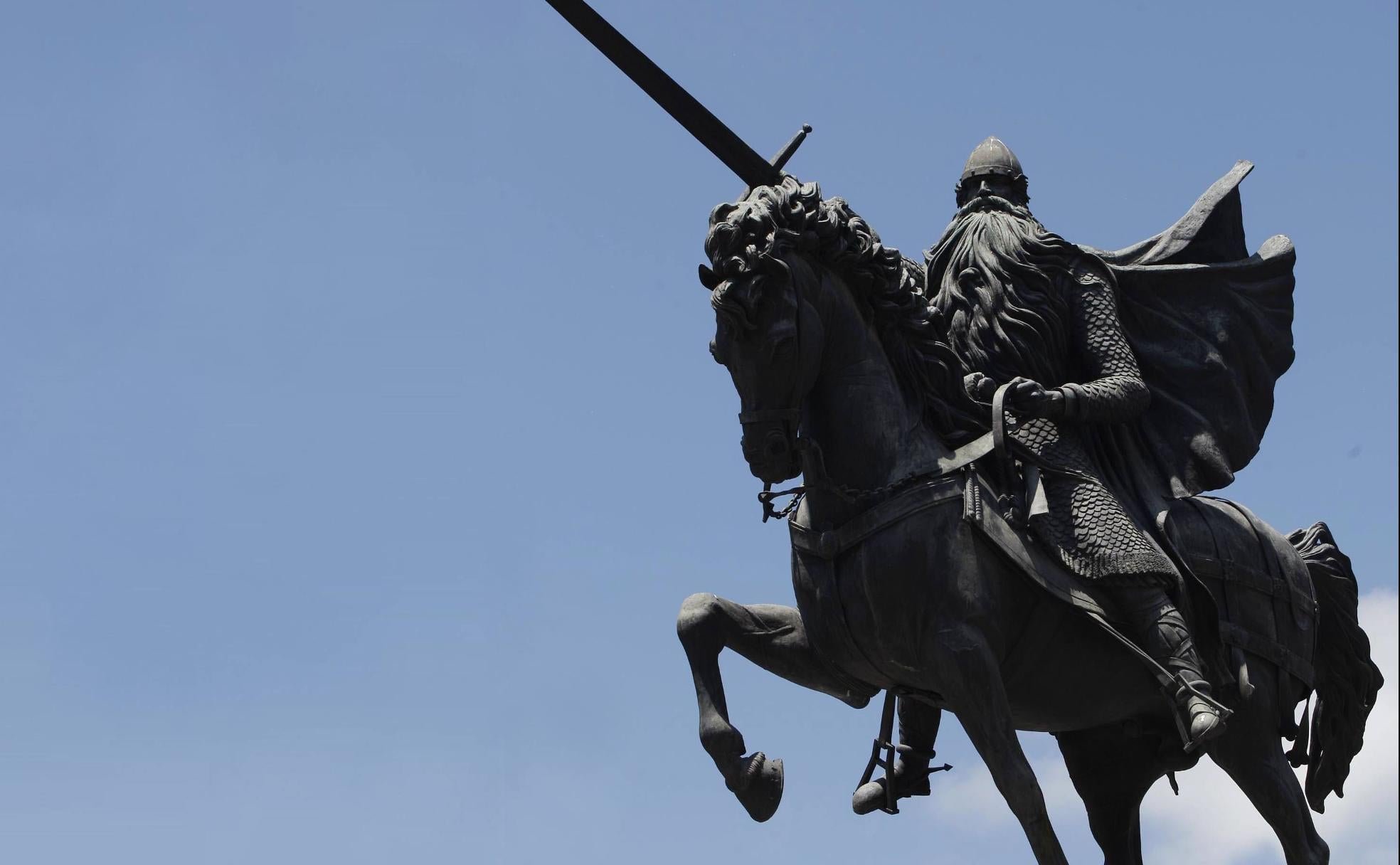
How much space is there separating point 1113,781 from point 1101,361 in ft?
7.07

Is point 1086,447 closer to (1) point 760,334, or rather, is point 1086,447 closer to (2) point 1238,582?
(2) point 1238,582

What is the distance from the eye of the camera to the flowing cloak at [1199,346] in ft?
40.3

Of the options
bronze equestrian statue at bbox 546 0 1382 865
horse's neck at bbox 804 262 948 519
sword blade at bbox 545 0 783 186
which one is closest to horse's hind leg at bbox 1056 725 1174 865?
bronze equestrian statue at bbox 546 0 1382 865

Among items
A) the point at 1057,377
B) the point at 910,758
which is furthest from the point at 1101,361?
the point at 910,758

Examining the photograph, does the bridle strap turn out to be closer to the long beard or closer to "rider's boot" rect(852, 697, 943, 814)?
the long beard

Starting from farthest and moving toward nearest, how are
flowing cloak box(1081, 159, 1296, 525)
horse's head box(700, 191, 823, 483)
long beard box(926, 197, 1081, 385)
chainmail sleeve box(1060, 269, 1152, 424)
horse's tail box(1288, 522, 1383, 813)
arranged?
horse's tail box(1288, 522, 1383, 813), flowing cloak box(1081, 159, 1296, 525), long beard box(926, 197, 1081, 385), chainmail sleeve box(1060, 269, 1152, 424), horse's head box(700, 191, 823, 483)

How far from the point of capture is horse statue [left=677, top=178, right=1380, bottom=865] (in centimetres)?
1099

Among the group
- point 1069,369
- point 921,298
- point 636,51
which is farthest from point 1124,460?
point 636,51

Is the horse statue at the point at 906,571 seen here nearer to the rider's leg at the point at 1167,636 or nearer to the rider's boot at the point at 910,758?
the rider's leg at the point at 1167,636

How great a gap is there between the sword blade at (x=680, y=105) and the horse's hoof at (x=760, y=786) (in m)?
2.61

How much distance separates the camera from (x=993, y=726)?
431 inches

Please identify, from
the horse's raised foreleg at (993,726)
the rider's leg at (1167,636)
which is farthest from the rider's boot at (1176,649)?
the horse's raised foreleg at (993,726)

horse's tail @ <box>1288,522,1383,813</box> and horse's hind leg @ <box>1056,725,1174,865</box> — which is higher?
horse's tail @ <box>1288,522,1383,813</box>

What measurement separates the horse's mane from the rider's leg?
3.55 ft
